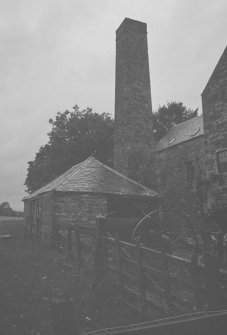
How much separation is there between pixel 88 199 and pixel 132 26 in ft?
53.7

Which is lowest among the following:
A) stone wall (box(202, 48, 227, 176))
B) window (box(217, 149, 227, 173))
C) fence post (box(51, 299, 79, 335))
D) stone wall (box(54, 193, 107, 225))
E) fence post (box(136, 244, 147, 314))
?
fence post (box(136, 244, 147, 314))

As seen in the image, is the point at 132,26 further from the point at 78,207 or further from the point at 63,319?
the point at 63,319

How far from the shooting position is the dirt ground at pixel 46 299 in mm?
5613

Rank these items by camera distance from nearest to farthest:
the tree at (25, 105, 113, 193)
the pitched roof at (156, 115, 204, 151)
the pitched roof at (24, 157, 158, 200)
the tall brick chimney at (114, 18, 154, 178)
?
the pitched roof at (24, 157, 158, 200)
the pitched roof at (156, 115, 204, 151)
the tall brick chimney at (114, 18, 154, 178)
the tree at (25, 105, 113, 193)

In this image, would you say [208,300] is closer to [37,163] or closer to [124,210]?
[124,210]

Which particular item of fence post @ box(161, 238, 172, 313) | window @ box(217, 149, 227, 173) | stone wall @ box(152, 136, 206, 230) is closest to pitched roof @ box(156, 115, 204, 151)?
stone wall @ box(152, 136, 206, 230)

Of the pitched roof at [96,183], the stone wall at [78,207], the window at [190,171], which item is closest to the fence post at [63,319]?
the stone wall at [78,207]

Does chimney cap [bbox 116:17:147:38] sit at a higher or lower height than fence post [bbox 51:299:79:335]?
higher

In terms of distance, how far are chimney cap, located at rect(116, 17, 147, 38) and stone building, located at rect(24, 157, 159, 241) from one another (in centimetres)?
1264

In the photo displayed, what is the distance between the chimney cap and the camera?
81.3ft

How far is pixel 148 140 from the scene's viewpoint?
24094 mm

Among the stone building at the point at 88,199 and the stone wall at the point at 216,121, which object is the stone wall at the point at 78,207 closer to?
the stone building at the point at 88,199

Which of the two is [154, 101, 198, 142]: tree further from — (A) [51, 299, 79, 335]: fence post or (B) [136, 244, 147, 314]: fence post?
(A) [51, 299, 79, 335]: fence post

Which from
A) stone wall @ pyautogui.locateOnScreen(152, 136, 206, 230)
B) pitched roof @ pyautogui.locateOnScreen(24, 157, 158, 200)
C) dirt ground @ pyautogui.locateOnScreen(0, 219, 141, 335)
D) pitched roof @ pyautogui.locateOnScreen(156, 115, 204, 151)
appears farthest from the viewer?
pitched roof @ pyautogui.locateOnScreen(156, 115, 204, 151)
